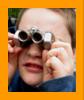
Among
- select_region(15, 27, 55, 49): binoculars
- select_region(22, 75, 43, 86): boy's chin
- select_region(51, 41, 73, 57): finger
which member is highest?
select_region(15, 27, 55, 49): binoculars

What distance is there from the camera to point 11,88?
1.31m

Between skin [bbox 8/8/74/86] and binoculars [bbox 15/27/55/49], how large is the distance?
0.06ft

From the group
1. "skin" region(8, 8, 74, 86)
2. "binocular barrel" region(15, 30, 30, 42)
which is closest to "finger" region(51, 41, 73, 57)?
"skin" region(8, 8, 74, 86)

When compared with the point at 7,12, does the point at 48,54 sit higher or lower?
lower

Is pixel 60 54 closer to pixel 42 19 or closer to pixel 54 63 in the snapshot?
pixel 54 63

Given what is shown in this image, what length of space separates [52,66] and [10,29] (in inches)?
9.4

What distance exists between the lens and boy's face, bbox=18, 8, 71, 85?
1211 mm

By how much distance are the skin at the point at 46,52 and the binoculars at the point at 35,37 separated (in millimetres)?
19

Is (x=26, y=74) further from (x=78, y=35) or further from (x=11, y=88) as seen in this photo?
(x=78, y=35)

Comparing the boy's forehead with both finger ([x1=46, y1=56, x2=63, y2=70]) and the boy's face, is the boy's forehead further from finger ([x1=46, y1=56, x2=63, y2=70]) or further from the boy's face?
finger ([x1=46, y1=56, x2=63, y2=70])

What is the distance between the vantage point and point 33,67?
1212mm

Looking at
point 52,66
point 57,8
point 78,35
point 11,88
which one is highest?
point 57,8

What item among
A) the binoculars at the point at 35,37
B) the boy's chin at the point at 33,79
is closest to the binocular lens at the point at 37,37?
the binoculars at the point at 35,37

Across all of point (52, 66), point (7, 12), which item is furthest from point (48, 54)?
point (7, 12)
